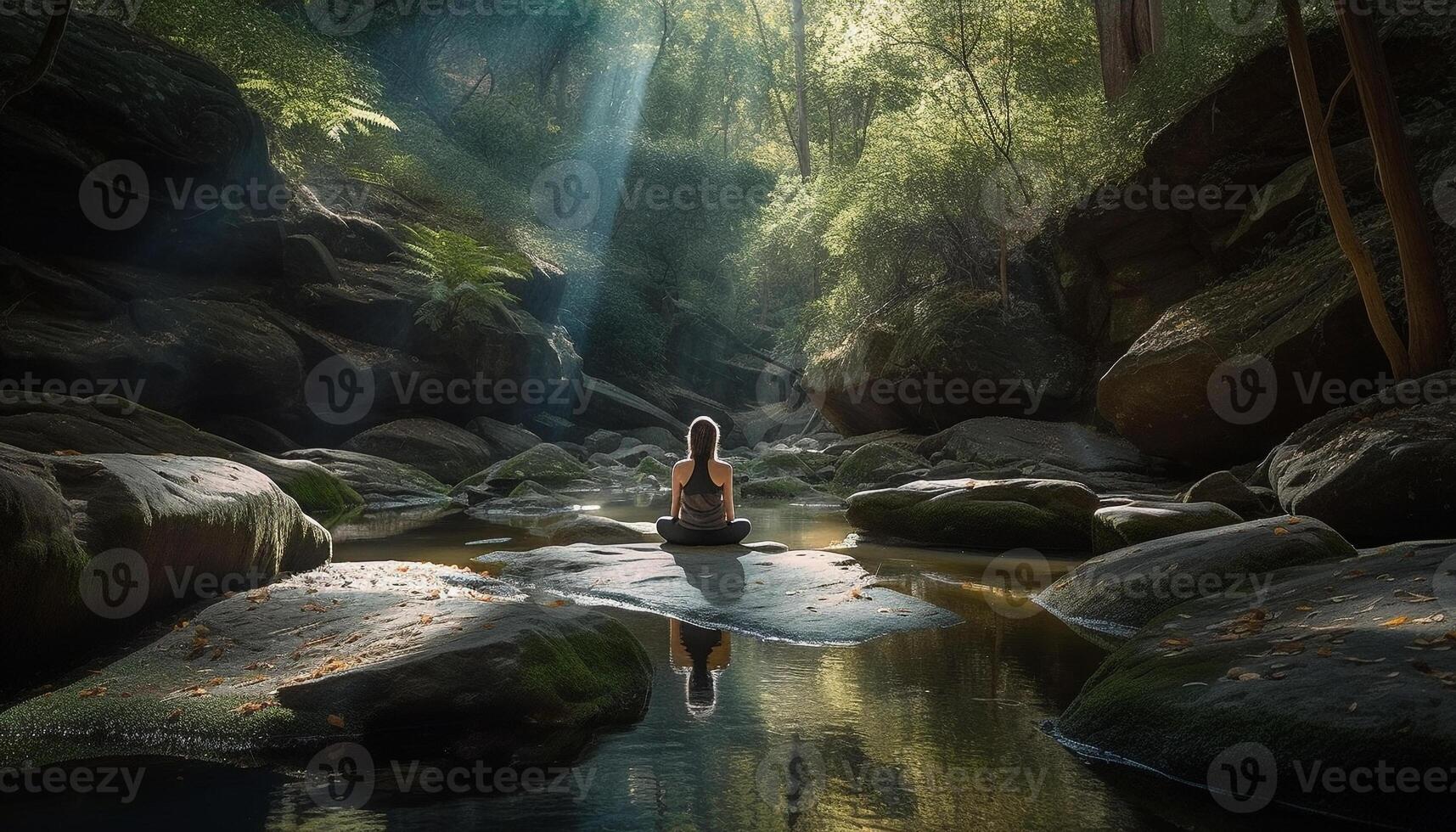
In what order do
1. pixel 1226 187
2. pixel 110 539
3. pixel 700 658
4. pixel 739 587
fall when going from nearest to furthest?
pixel 110 539 < pixel 700 658 < pixel 739 587 < pixel 1226 187

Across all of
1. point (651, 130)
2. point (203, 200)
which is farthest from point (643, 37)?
point (203, 200)

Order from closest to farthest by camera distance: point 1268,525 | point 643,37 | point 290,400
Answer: point 1268,525
point 290,400
point 643,37

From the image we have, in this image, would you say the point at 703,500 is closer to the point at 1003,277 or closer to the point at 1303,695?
the point at 1303,695

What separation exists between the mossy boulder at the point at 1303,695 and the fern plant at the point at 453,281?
18.7 m

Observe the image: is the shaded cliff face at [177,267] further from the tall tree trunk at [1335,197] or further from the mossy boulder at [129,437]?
the tall tree trunk at [1335,197]

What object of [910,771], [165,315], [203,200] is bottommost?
[910,771]

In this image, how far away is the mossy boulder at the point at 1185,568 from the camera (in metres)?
6.57

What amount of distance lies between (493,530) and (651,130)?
35.8m

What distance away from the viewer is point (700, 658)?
6.20 m

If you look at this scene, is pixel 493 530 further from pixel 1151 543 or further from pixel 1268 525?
pixel 1268 525

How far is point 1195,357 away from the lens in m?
12.9

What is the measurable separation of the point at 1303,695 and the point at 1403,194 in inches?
316

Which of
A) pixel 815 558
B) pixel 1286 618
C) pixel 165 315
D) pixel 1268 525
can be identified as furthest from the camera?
pixel 165 315

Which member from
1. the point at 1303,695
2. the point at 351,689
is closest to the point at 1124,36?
the point at 1303,695
